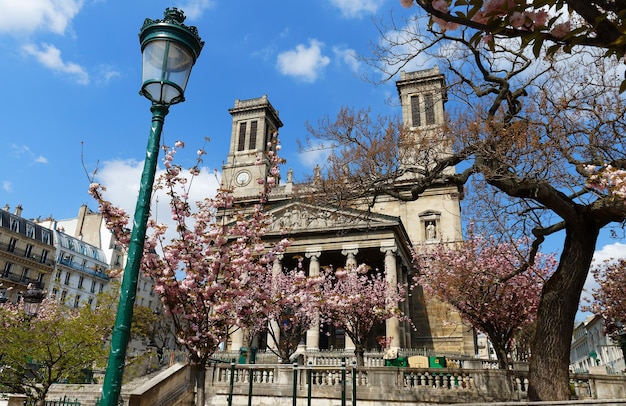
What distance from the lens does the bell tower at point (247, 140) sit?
5231 cm

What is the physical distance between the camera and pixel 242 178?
5275 centimetres

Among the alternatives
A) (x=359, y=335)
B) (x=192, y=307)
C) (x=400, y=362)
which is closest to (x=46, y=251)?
(x=359, y=335)

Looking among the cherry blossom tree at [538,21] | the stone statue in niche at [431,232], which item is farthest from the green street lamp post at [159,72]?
the stone statue in niche at [431,232]

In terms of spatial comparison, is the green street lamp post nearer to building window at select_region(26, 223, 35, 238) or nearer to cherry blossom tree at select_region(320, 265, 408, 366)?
cherry blossom tree at select_region(320, 265, 408, 366)

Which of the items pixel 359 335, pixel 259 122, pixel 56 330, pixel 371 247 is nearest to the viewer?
pixel 56 330

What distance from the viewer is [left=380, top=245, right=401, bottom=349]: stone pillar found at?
2980cm

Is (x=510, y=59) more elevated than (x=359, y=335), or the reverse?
(x=510, y=59)

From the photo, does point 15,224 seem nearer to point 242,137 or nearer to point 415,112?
point 242,137

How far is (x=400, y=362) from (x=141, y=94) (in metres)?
17.0

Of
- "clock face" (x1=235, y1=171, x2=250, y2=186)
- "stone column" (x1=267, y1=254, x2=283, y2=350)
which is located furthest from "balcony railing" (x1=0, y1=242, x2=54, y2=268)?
"stone column" (x1=267, y1=254, x2=283, y2=350)

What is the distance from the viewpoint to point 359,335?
2544 centimetres

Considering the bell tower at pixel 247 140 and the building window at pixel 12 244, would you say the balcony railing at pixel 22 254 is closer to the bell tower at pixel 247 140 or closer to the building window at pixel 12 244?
the building window at pixel 12 244

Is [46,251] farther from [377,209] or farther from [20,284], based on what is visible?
[377,209]

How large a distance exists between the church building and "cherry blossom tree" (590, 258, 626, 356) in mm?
8098
